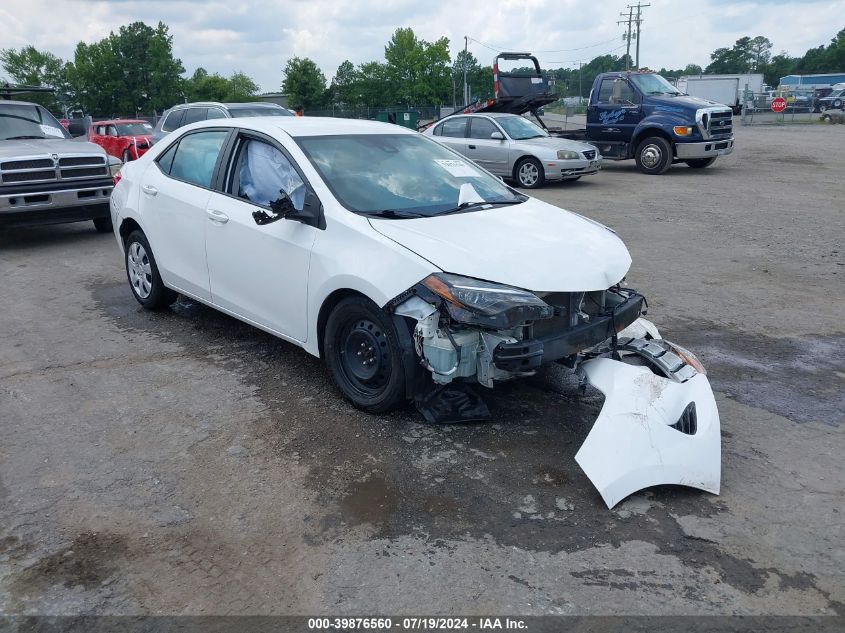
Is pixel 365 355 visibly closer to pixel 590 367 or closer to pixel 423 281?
pixel 423 281

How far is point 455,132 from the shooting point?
1659cm

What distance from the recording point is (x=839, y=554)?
3.14 m

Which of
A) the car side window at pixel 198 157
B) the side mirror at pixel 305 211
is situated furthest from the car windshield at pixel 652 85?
the side mirror at pixel 305 211

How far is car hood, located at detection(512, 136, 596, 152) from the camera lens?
1559 cm

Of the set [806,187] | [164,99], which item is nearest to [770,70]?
[164,99]

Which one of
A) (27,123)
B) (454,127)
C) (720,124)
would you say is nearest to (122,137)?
(454,127)

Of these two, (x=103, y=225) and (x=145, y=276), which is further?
(x=103, y=225)

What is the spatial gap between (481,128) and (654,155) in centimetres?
447

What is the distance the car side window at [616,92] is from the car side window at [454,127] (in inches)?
154

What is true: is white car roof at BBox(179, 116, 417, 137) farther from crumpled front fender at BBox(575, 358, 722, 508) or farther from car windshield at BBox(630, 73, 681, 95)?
car windshield at BBox(630, 73, 681, 95)

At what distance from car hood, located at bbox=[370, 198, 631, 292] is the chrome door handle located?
1.37 metres

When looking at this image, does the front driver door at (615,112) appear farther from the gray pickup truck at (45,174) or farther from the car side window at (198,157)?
the car side window at (198,157)

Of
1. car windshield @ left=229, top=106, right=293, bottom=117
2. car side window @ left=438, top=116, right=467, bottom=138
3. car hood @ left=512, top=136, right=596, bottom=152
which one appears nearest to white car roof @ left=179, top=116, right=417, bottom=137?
car windshield @ left=229, top=106, right=293, bottom=117

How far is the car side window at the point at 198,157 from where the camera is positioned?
562 centimetres
